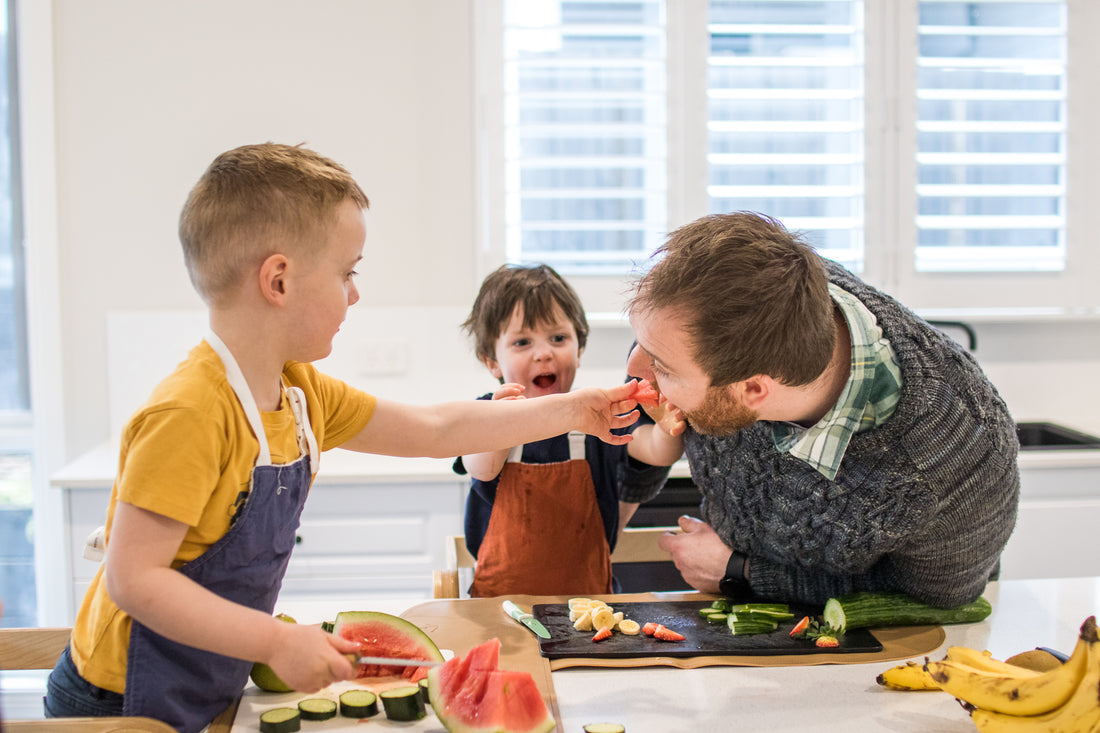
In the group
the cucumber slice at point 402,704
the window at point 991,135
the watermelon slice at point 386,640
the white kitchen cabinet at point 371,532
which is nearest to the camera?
the cucumber slice at point 402,704

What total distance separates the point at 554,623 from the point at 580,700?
23 cm

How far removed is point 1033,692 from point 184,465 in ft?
3.16

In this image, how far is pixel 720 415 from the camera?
143 cm

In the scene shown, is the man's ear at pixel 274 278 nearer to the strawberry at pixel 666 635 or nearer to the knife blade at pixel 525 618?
the knife blade at pixel 525 618

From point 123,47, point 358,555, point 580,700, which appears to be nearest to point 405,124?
point 123,47

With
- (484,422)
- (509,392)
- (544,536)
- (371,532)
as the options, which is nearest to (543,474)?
(544,536)

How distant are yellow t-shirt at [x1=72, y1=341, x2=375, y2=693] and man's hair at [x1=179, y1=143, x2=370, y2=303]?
106mm

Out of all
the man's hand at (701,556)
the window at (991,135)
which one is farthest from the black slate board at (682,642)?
the window at (991,135)

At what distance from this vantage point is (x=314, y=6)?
324cm

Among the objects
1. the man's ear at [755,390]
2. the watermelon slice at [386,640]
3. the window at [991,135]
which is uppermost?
the window at [991,135]

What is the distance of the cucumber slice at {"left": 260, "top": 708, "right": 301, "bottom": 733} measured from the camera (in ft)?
3.60

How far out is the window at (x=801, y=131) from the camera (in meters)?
3.26

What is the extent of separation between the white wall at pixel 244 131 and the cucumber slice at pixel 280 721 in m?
2.21

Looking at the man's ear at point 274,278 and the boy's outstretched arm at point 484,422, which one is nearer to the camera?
the man's ear at point 274,278
